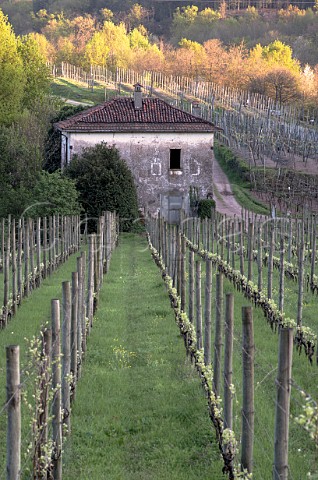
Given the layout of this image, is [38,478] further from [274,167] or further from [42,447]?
[274,167]

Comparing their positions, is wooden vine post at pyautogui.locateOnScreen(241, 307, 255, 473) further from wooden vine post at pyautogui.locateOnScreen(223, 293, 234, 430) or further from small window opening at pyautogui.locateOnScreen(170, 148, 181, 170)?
small window opening at pyautogui.locateOnScreen(170, 148, 181, 170)

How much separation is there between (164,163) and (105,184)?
17.5ft

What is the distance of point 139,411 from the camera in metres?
8.80

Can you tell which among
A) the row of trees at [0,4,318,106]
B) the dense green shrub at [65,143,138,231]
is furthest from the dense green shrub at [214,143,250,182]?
the row of trees at [0,4,318,106]

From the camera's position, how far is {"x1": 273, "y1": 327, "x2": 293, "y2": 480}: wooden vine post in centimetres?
532

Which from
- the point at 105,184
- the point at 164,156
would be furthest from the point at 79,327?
the point at 164,156

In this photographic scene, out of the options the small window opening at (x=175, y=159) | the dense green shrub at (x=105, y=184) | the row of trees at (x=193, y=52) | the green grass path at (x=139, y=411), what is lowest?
the green grass path at (x=139, y=411)

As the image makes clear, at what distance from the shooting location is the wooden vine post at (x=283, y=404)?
5324mm

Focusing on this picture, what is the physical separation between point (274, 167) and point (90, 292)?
42.7 meters

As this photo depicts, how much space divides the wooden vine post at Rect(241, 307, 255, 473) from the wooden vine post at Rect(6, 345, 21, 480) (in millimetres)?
1756

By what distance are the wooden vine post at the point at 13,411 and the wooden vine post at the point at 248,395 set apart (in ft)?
5.76

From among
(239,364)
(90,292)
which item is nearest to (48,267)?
(90,292)

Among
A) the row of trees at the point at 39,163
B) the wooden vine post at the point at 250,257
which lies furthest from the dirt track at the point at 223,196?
the wooden vine post at the point at 250,257

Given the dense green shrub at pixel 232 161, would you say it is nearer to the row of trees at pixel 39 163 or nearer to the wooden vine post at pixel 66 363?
the row of trees at pixel 39 163
